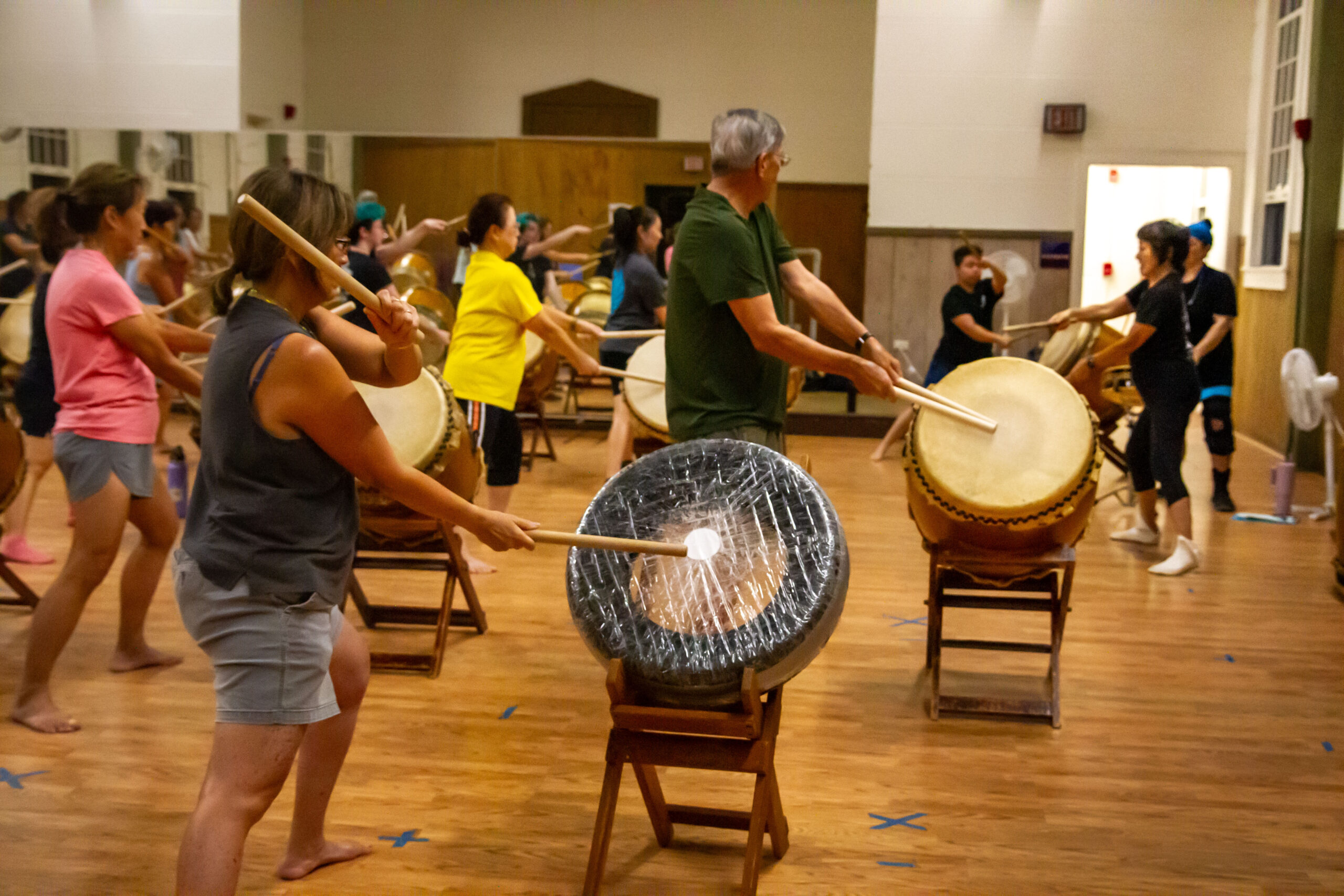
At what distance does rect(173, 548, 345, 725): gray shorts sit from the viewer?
6.00 ft

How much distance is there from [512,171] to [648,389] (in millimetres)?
5649

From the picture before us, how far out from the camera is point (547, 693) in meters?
3.46

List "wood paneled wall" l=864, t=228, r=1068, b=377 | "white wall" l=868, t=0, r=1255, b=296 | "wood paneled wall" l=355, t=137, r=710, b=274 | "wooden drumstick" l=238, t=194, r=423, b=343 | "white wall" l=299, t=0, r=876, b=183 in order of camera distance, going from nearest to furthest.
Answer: "wooden drumstick" l=238, t=194, r=423, b=343, "white wall" l=868, t=0, r=1255, b=296, "wood paneled wall" l=864, t=228, r=1068, b=377, "wood paneled wall" l=355, t=137, r=710, b=274, "white wall" l=299, t=0, r=876, b=183

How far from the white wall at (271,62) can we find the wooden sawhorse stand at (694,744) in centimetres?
920

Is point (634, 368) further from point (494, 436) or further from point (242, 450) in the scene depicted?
point (242, 450)

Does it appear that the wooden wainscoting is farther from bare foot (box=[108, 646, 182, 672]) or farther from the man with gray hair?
the man with gray hair

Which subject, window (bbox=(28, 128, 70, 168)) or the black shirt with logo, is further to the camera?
window (bbox=(28, 128, 70, 168))

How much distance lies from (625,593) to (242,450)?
2.38 feet

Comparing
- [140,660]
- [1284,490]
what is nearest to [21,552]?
[140,660]

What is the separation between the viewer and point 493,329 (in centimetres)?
434

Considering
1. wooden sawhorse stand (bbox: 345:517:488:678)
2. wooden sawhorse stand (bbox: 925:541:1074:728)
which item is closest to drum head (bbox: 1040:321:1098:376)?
wooden sawhorse stand (bbox: 925:541:1074:728)

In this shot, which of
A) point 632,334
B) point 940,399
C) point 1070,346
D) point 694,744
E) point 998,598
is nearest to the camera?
point 694,744

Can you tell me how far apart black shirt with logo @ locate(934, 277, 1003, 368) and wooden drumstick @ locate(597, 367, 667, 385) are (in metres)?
2.22

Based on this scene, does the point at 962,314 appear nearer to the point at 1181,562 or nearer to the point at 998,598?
the point at 1181,562
